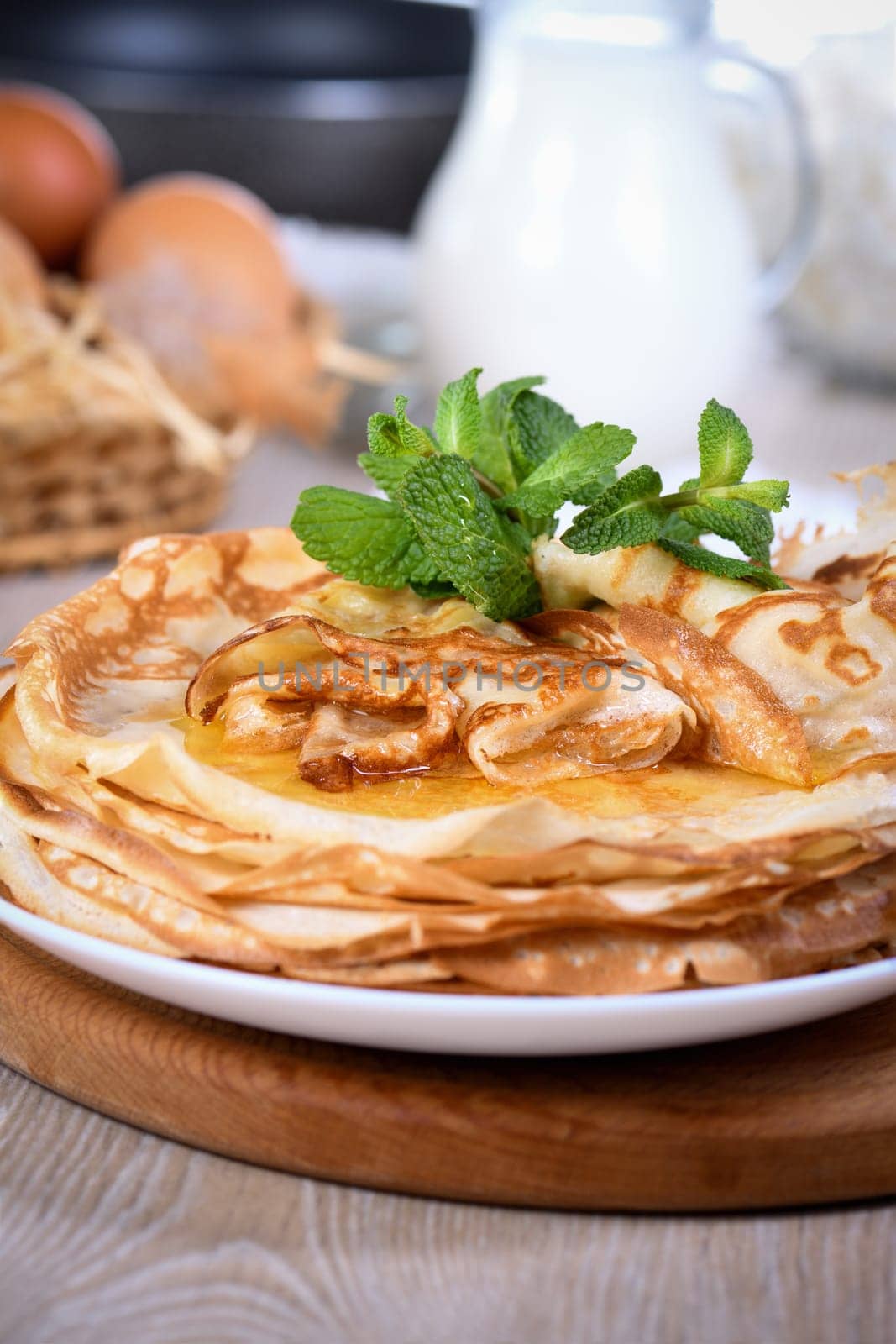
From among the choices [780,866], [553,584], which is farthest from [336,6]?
[780,866]

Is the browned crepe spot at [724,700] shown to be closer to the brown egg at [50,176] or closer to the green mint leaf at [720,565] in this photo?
the green mint leaf at [720,565]

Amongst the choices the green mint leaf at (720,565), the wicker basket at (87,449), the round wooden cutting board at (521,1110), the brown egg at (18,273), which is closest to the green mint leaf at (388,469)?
the green mint leaf at (720,565)

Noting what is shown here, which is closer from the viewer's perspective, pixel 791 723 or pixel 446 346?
pixel 791 723

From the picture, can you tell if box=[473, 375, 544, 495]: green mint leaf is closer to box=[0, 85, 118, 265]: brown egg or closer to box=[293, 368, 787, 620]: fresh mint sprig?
box=[293, 368, 787, 620]: fresh mint sprig

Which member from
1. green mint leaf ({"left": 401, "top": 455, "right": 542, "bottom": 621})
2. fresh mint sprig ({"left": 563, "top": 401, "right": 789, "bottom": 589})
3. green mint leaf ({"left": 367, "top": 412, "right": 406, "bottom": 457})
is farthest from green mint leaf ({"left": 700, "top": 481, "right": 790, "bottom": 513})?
green mint leaf ({"left": 367, "top": 412, "right": 406, "bottom": 457})

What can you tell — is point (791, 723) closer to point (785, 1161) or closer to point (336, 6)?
point (785, 1161)

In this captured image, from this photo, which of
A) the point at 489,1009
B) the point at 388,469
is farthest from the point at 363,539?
the point at 489,1009
